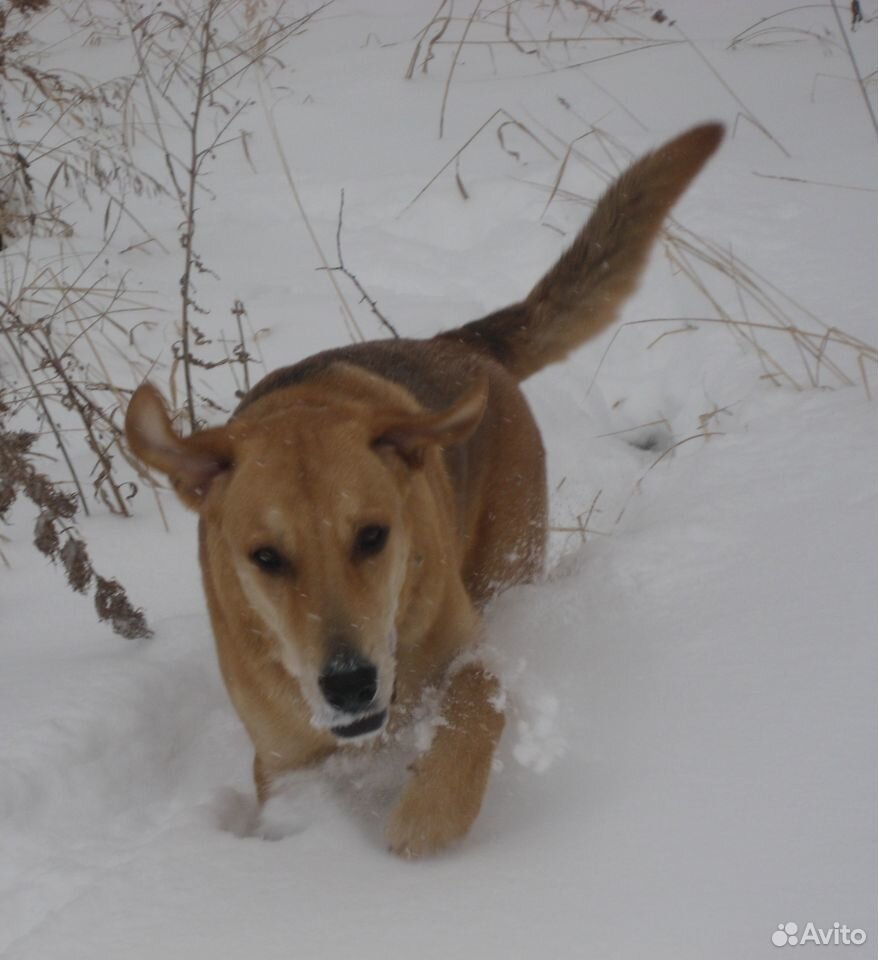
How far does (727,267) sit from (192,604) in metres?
2.74

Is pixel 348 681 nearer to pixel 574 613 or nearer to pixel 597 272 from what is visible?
pixel 574 613

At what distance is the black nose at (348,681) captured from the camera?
2309mm

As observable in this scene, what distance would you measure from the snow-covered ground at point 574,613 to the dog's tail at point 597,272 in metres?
0.64

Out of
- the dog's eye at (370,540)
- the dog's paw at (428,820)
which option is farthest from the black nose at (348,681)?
the dog's paw at (428,820)

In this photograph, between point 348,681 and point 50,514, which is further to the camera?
point 50,514

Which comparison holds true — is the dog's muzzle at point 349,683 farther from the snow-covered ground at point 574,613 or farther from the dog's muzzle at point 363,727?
the snow-covered ground at point 574,613

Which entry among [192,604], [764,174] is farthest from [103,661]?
[764,174]

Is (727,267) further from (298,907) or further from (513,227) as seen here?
(298,907)

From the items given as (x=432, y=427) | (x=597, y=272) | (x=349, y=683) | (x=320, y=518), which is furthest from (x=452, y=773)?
(x=597, y=272)

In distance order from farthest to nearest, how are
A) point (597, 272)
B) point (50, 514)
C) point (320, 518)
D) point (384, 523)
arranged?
point (597, 272) → point (50, 514) → point (384, 523) → point (320, 518)

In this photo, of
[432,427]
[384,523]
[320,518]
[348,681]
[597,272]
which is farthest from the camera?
[597,272]

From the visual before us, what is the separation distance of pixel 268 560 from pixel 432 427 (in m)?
0.50

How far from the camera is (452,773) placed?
105 inches

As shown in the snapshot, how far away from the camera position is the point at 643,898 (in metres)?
1.97
